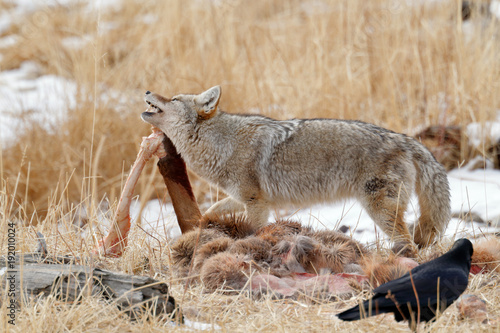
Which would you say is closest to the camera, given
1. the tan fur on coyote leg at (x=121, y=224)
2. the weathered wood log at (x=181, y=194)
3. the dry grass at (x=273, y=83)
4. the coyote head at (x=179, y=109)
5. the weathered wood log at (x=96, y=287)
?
the weathered wood log at (x=96, y=287)

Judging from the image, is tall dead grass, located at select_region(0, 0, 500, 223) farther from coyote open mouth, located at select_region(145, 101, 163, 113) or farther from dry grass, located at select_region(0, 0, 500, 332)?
coyote open mouth, located at select_region(145, 101, 163, 113)

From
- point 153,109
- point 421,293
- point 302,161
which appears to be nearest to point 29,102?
point 153,109

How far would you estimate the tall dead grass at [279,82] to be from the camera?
7.46m

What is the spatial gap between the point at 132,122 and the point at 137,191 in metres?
0.94

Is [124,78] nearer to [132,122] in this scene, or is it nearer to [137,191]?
[132,122]

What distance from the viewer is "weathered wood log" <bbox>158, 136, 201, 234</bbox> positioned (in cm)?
434

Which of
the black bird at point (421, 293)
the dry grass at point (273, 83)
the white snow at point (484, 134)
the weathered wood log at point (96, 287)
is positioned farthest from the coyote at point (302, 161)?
the white snow at point (484, 134)

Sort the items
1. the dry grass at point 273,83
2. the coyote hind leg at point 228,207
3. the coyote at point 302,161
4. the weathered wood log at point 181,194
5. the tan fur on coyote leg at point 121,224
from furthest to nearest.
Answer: the dry grass at point 273,83 < the coyote hind leg at point 228,207 < the coyote at point 302,161 < the weathered wood log at point 181,194 < the tan fur on coyote leg at point 121,224

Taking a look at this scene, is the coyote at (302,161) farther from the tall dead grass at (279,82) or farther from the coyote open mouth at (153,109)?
the tall dead grass at (279,82)

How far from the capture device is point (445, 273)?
9.62 feet

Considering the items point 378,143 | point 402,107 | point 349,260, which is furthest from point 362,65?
point 349,260

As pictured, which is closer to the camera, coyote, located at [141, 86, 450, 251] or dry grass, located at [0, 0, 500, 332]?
coyote, located at [141, 86, 450, 251]

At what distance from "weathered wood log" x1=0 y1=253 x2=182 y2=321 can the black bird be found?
1.00m

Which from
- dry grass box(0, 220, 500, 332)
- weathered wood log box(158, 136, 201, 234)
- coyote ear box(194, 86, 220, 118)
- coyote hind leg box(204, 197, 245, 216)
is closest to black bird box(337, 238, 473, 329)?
dry grass box(0, 220, 500, 332)
